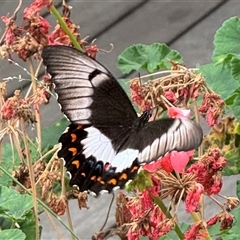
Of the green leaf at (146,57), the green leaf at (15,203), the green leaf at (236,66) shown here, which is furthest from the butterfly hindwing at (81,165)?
the green leaf at (146,57)

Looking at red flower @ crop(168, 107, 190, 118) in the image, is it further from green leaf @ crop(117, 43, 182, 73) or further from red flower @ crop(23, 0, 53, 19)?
green leaf @ crop(117, 43, 182, 73)

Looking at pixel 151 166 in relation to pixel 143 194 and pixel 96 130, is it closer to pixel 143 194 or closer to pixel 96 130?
pixel 143 194

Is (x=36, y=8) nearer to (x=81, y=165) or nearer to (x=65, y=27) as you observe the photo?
(x=65, y=27)

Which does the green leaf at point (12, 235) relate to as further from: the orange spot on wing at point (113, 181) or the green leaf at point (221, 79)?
the green leaf at point (221, 79)

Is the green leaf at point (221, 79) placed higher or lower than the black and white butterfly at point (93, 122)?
lower

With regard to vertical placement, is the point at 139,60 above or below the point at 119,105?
below

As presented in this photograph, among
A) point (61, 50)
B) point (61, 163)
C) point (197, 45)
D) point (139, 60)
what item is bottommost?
point (197, 45)

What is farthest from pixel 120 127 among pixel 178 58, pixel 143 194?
pixel 178 58
